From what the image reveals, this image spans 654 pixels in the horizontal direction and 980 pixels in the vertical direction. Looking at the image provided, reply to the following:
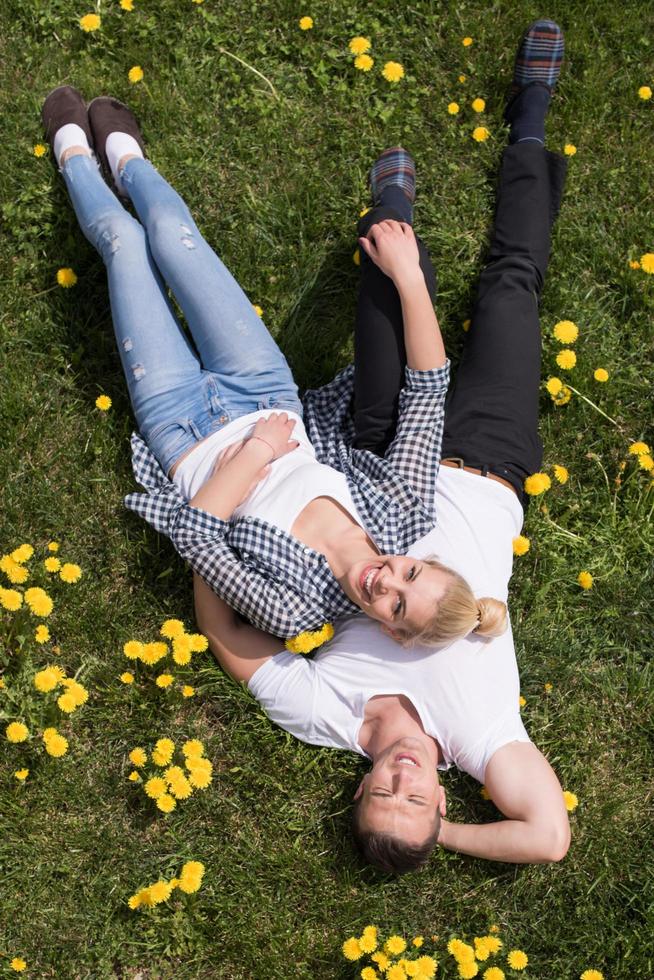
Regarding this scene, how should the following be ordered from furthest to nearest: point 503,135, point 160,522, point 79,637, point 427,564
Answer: point 503,135 → point 79,637 → point 160,522 → point 427,564

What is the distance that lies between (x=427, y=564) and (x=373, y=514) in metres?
0.33

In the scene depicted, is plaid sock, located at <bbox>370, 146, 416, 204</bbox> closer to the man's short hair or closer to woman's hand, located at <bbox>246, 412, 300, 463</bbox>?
woman's hand, located at <bbox>246, 412, 300, 463</bbox>

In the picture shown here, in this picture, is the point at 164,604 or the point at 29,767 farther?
the point at 164,604

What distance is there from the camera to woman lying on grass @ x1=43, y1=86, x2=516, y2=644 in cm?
343

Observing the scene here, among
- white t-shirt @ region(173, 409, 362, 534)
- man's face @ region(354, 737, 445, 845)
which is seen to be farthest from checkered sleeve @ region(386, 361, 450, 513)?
man's face @ region(354, 737, 445, 845)

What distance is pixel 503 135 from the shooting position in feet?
14.7

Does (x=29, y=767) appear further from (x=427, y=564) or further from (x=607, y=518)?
(x=607, y=518)

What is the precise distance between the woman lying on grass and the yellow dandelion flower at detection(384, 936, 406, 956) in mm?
1177

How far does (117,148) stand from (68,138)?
0.23 m

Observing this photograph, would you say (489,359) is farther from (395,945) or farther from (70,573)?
(395,945)

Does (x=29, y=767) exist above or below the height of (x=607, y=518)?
below

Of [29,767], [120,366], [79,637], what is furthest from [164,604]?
[120,366]

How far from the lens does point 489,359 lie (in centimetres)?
Result: 384

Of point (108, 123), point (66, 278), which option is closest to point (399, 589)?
point (66, 278)
